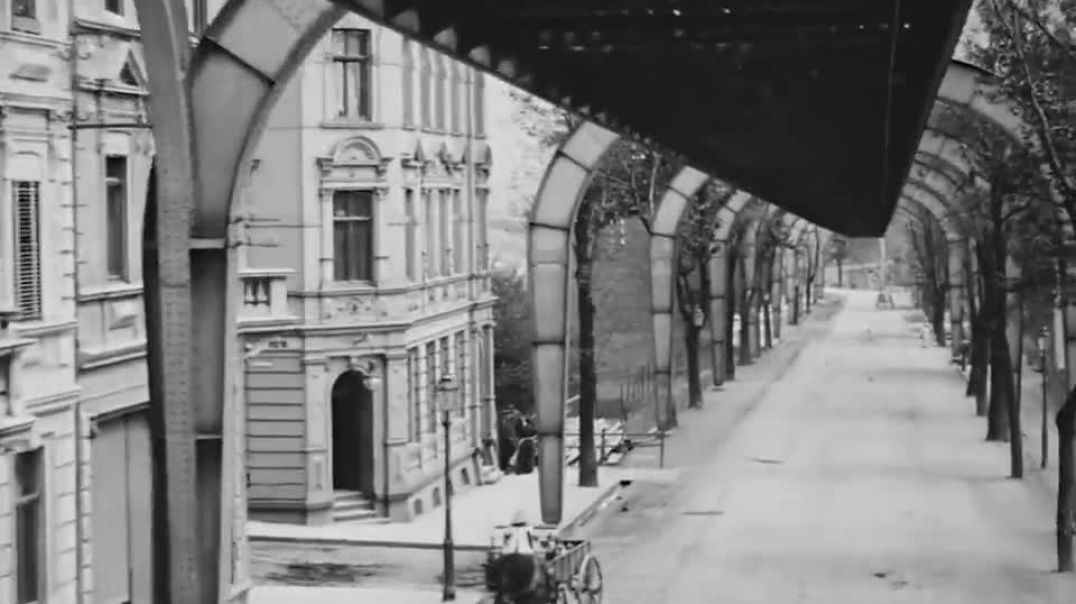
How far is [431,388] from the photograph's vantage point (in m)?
41.6

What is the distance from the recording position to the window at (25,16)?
20734 mm

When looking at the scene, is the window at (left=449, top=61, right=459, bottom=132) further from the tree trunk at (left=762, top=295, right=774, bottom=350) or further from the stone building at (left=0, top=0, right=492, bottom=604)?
the tree trunk at (left=762, top=295, right=774, bottom=350)

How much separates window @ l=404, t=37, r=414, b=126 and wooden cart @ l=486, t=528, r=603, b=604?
12.5 meters

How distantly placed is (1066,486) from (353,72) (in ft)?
41.9

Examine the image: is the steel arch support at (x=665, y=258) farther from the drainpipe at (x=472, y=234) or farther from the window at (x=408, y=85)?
the window at (x=408, y=85)

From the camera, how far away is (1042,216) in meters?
32.8

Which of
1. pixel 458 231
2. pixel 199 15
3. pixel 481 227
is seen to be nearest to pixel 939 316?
pixel 481 227

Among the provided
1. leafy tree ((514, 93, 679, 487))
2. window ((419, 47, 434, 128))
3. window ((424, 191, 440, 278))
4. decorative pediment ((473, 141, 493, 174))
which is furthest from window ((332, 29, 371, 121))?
leafy tree ((514, 93, 679, 487))

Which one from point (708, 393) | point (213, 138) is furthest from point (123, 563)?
point (708, 393)

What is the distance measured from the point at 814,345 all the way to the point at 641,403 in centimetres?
3440

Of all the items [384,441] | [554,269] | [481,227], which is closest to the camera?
[554,269]

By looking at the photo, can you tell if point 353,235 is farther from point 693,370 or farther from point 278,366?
point 693,370

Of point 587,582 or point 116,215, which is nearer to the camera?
point 116,215

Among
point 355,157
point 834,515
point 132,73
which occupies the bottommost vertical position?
point 834,515
